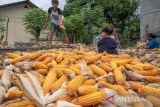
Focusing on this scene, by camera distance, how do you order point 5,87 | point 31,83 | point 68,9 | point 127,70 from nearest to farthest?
point 31,83 → point 5,87 → point 127,70 → point 68,9

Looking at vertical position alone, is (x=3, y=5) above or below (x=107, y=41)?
above

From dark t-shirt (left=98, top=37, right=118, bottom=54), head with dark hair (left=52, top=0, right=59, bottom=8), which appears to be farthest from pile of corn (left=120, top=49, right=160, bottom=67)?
head with dark hair (left=52, top=0, right=59, bottom=8)

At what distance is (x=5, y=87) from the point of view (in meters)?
4.57

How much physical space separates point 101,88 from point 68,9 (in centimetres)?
3363

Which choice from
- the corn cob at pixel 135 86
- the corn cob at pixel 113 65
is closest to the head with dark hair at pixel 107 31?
the corn cob at pixel 113 65

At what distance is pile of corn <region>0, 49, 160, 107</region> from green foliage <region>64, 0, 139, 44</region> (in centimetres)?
2118

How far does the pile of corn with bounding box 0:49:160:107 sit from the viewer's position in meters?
Answer: 4.05

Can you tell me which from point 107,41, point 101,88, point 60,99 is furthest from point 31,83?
point 107,41

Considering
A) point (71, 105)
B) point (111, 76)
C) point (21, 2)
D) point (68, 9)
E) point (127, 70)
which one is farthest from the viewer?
point (21, 2)

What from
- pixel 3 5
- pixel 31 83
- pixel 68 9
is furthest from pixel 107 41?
pixel 3 5

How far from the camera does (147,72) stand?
17.7ft

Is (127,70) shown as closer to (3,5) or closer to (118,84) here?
(118,84)

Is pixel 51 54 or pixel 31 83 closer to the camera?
pixel 31 83

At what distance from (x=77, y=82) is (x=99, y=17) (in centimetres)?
2769
